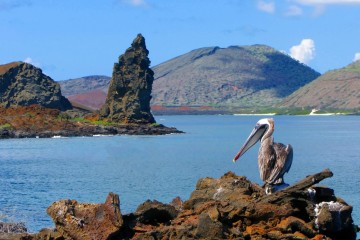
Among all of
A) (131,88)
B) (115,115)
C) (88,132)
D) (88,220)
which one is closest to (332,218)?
(88,220)

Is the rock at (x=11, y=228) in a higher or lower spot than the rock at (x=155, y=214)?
lower

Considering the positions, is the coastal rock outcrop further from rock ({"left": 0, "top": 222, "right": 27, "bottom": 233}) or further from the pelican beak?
the pelican beak

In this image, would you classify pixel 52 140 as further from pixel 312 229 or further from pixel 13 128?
pixel 312 229

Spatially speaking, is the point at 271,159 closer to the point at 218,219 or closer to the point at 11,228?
the point at 218,219

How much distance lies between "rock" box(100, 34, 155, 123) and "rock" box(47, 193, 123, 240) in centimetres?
9483

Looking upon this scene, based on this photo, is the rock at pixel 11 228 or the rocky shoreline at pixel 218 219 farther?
the rock at pixel 11 228

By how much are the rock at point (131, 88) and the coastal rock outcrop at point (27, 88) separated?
21422 millimetres

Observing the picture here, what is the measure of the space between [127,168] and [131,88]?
53138 millimetres

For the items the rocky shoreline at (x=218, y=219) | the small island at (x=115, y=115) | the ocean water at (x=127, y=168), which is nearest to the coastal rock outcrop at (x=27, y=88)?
the small island at (x=115, y=115)

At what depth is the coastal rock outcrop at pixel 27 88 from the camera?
133m

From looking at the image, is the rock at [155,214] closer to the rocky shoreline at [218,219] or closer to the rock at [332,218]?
the rocky shoreline at [218,219]

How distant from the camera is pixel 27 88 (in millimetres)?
135125

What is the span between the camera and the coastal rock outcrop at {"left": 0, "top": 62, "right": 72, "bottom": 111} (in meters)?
133

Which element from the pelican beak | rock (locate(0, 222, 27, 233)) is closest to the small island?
rock (locate(0, 222, 27, 233))
